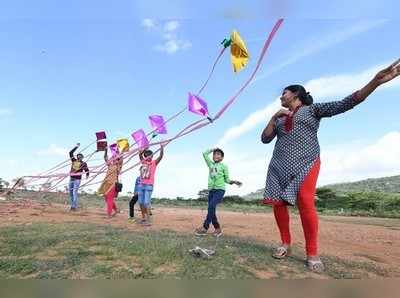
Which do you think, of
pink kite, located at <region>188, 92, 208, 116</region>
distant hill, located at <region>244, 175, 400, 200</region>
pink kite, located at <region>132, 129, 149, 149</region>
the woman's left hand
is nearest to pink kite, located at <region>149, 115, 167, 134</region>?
pink kite, located at <region>132, 129, 149, 149</region>

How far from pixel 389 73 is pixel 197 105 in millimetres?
2998

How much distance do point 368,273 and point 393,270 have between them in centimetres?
67

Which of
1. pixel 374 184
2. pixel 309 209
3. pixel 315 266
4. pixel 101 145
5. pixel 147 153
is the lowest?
pixel 315 266

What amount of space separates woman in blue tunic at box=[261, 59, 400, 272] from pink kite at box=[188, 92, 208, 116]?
129cm


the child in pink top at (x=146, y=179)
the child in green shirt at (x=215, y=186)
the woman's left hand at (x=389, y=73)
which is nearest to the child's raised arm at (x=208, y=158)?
the child in green shirt at (x=215, y=186)

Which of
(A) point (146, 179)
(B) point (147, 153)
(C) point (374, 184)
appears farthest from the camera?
(C) point (374, 184)

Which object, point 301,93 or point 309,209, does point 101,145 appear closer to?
point 301,93

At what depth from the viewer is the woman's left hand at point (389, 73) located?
4879mm

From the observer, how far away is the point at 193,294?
3.84m

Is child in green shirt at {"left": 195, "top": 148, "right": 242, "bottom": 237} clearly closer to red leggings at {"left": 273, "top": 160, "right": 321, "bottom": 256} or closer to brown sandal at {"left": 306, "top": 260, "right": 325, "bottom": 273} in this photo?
red leggings at {"left": 273, "top": 160, "right": 321, "bottom": 256}

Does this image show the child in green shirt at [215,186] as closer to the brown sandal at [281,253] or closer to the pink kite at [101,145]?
the brown sandal at [281,253]

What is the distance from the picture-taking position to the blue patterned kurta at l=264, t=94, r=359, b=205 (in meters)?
5.63

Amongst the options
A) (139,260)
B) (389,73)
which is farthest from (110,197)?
(389,73)

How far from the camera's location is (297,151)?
571cm
